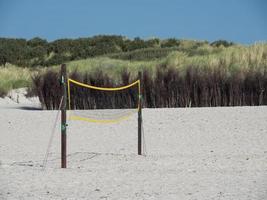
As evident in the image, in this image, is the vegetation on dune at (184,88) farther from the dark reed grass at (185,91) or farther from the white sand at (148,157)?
the white sand at (148,157)

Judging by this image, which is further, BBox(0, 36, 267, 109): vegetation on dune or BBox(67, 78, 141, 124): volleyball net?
BBox(0, 36, 267, 109): vegetation on dune

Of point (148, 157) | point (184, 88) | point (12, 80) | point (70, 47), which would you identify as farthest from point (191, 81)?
point (70, 47)

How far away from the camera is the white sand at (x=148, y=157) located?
7045 mm

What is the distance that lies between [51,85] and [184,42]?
1212 inches

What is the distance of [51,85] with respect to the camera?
19.3m

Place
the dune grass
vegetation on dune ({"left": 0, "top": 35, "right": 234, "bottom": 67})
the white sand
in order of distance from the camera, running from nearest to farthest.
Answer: the white sand < the dune grass < vegetation on dune ({"left": 0, "top": 35, "right": 234, "bottom": 67})

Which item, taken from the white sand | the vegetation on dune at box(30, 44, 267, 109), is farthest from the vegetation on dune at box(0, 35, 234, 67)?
the white sand

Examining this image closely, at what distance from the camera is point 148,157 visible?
1055cm

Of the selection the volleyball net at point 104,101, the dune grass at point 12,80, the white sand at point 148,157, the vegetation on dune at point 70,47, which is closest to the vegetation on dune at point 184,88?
the volleyball net at point 104,101

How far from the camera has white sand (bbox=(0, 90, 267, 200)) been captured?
23.1 ft

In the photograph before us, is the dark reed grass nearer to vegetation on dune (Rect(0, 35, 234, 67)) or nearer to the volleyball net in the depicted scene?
the volleyball net

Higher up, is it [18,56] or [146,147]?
[18,56]

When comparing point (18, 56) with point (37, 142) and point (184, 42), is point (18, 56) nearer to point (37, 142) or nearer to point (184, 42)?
point (184, 42)

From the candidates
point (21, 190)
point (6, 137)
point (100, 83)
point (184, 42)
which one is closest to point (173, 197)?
point (21, 190)
